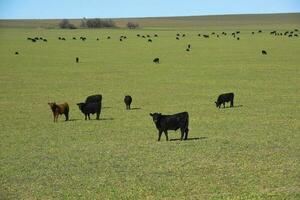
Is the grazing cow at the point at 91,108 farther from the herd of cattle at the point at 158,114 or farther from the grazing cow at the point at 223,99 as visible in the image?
the grazing cow at the point at 223,99

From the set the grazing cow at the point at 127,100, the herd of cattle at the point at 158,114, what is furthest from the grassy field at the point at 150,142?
the grazing cow at the point at 127,100

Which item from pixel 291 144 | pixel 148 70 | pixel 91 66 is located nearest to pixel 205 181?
pixel 291 144

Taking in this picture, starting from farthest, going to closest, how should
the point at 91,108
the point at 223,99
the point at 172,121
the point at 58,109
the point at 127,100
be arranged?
the point at 223,99
the point at 127,100
the point at 91,108
the point at 58,109
the point at 172,121

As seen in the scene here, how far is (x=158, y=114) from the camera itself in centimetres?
1508

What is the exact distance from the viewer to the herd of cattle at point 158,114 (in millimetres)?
15016

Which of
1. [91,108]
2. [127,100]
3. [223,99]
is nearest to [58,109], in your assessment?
[91,108]

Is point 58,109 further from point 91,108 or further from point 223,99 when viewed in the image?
point 223,99

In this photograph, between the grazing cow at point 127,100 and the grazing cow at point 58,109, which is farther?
the grazing cow at point 127,100

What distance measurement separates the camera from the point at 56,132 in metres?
16.9

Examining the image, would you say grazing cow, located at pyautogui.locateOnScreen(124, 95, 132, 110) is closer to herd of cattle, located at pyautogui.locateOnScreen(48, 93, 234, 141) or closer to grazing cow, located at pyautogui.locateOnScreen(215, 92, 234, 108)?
herd of cattle, located at pyautogui.locateOnScreen(48, 93, 234, 141)

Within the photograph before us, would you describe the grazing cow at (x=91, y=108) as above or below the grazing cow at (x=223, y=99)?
above

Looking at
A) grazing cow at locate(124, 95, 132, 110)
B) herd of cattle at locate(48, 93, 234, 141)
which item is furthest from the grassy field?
grazing cow at locate(124, 95, 132, 110)

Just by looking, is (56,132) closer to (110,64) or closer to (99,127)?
(99,127)

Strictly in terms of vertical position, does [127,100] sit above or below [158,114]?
below
